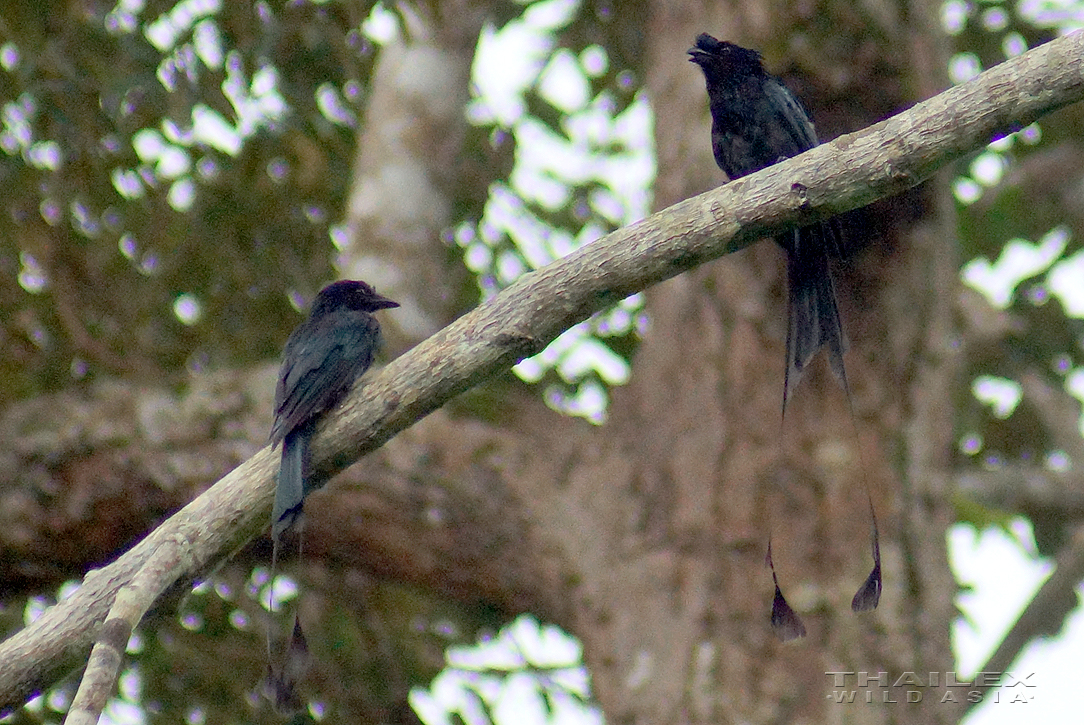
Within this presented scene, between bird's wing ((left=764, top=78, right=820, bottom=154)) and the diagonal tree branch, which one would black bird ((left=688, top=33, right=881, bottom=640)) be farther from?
the diagonal tree branch

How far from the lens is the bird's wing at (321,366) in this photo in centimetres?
273

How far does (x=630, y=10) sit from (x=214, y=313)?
7.33 ft

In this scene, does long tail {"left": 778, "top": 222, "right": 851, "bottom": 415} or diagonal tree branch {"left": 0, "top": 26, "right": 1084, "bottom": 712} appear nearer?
diagonal tree branch {"left": 0, "top": 26, "right": 1084, "bottom": 712}

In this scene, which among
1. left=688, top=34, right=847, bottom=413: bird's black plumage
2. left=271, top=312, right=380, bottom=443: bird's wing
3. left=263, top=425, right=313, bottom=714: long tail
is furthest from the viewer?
left=688, top=34, right=847, bottom=413: bird's black plumage

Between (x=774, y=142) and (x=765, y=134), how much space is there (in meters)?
0.04

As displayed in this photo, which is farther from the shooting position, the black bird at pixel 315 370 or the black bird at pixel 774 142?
the black bird at pixel 774 142

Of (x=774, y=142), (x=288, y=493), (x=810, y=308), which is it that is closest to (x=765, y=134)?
(x=774, y=142)

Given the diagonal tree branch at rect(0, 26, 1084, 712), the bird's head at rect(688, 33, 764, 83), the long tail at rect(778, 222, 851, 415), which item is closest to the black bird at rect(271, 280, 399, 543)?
the diagonal tree branch at rect(0, 26, 1084, 712)

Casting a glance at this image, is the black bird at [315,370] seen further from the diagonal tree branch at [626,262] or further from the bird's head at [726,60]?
the bird's head at [726,60]

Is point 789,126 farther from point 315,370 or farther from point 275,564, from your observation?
point 275,564

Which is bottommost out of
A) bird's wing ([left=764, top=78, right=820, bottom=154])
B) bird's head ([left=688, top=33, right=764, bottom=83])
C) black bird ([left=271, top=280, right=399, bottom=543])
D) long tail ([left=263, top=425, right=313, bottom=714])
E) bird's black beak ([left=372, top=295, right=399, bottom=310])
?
long tail ([left=263, top=425, right=313, bottom=714])

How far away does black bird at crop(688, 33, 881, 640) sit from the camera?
2824 millimetres

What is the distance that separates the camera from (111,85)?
11.1ft

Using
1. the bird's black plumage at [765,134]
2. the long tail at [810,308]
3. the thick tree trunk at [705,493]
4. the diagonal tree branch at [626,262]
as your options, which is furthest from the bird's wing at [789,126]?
the diagonal tree branch at [626,262]
